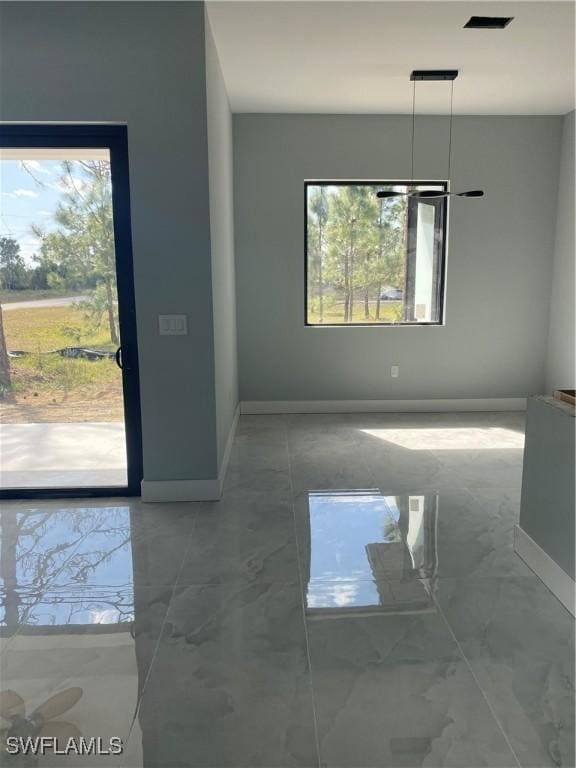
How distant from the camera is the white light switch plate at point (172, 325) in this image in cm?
338

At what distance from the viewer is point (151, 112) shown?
3.20 m

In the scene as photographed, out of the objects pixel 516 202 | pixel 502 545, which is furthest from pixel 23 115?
pixel 516 202

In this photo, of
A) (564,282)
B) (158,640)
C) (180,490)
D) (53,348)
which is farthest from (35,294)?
(564,282)

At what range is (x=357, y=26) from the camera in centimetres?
338

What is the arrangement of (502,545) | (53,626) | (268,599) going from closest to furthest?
(53,626)
(268,599)
(502,545)

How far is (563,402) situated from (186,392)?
2115mm

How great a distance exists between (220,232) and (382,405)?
8.88ft

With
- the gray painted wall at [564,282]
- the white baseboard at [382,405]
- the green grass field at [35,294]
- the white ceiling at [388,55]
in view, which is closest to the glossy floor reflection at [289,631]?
the green grass field at [35,294]

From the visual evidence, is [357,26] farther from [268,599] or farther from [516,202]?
[268,599]

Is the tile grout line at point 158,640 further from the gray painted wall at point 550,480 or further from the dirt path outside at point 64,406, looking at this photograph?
the gray painted wall at point 550,480

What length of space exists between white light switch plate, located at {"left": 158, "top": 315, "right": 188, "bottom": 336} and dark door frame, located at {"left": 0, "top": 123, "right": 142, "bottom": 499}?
0.67 ft

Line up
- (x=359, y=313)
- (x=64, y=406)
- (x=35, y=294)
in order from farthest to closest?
(x=359, y=313)
(x=64, y=406)
(x=35, y=294)
